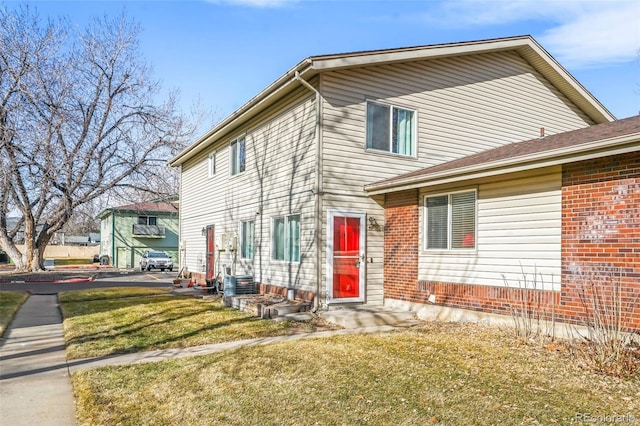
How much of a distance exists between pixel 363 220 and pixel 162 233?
34337 mm

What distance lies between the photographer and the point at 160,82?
27562 mm

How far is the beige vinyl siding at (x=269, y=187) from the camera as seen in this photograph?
10.8 meters

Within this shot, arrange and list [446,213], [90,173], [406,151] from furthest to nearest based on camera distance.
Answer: [90,173] < [406,151] < [446,213]

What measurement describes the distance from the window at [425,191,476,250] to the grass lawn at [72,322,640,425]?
2.65 m

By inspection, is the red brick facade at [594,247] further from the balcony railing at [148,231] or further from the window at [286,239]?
the balcony railing at [148,231]

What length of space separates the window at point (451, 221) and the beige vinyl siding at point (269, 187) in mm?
2573

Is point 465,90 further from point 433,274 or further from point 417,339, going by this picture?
point 417,339

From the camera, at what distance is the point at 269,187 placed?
41.9 ft

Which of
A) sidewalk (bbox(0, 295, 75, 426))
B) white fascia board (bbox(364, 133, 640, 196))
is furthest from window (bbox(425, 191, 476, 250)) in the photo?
sidewalk (bbox(0, 295, 75, 426))

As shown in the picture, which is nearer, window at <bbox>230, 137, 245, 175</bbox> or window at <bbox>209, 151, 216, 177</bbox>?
window at <bbox>230, 137, 245, 175</bbox>

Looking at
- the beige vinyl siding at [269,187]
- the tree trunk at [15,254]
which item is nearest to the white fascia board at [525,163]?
the beige vinyl siding at [269,187]

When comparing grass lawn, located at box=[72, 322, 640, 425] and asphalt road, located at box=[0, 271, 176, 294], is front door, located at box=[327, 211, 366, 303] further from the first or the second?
asphalt road, located at box=[0, 271, 176, 294]

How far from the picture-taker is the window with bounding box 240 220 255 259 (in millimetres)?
13914

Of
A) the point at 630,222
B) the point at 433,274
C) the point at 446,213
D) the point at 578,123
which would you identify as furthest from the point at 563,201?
the point at 578,123
